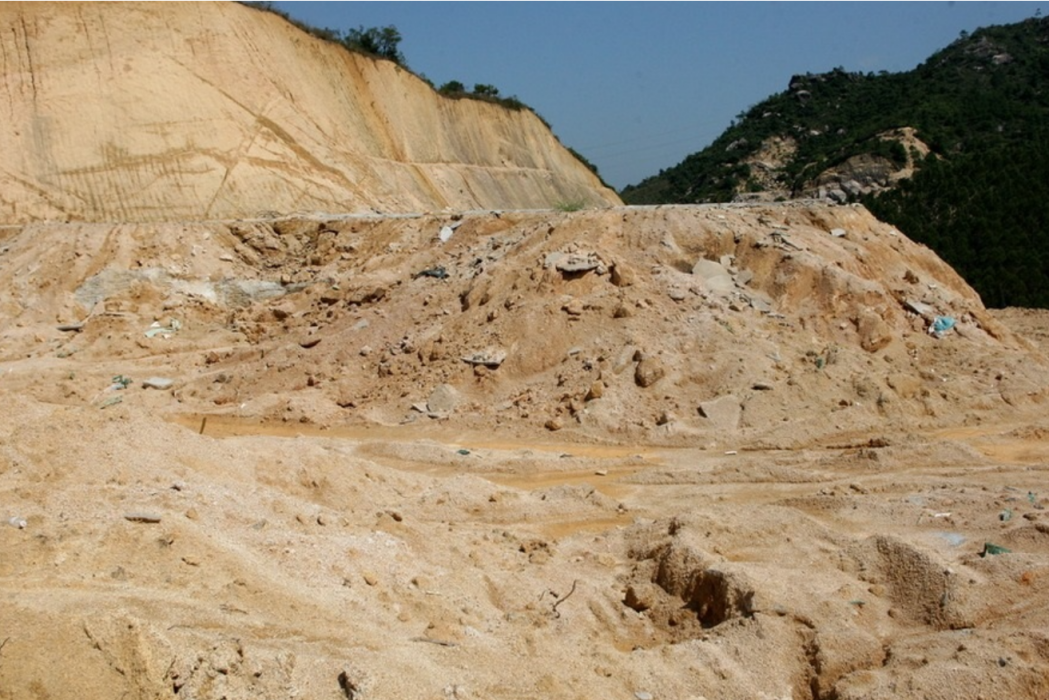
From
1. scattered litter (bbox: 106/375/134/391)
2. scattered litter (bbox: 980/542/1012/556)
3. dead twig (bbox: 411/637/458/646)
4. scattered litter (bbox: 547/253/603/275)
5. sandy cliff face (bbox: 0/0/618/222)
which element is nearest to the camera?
dead twig (bbox: 411/637/458/646)

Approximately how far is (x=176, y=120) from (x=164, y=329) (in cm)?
628

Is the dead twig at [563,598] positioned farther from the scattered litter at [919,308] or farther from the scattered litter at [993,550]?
the scattered litter at [919,308]

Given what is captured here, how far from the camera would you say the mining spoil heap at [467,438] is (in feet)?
17.4

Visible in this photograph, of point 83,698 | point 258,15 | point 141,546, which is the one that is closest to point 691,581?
point 141,546

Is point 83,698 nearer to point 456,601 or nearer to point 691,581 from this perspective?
point 456,601

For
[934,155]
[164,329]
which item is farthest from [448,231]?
[934,155]

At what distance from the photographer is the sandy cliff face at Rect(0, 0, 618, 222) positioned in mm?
20156

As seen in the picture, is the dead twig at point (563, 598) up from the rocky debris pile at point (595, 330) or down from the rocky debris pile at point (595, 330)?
down

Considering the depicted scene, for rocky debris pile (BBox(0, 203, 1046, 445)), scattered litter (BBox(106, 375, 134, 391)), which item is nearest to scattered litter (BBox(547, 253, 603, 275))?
rocky debris pile (BBox(0, 203, 1046, 445))

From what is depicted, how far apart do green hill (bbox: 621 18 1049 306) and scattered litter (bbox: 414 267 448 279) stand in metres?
14.7

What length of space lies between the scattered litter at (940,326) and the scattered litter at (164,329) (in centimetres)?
1267

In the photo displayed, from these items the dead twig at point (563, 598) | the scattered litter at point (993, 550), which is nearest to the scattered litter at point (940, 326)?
the scattered litter at point (993, 550)

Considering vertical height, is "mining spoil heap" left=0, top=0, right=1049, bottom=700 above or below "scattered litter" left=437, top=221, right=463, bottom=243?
below

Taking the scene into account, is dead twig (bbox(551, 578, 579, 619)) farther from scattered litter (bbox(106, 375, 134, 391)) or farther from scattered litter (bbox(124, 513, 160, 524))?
scattered litter (bbox(106, 375, 134, 391))
